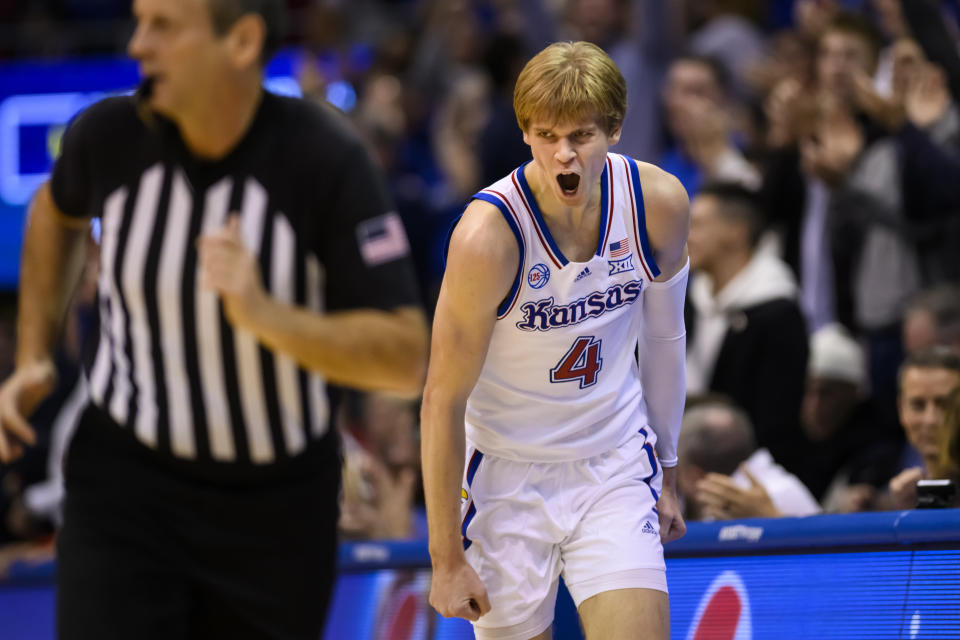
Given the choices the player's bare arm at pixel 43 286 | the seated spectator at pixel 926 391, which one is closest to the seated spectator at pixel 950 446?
the seated spectator at pixel 926 391

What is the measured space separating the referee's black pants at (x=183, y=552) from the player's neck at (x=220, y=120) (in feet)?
2.38

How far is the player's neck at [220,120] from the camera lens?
3.19 meters

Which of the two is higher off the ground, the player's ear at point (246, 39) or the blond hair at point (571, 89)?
the player's ear at point (246, 39)

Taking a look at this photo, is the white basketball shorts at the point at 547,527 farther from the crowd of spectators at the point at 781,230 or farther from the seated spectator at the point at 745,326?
the seated spectator at the point at 745,326

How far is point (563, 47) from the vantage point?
3105mm

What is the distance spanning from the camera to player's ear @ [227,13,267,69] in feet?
10.4

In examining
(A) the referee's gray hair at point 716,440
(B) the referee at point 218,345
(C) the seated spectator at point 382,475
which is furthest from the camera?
(C) the seated spectator at point 382,475

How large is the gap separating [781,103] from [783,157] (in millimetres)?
303

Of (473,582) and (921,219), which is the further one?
(921,219)

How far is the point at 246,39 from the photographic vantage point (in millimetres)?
3178

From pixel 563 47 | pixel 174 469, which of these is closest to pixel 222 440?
pixel 174 469

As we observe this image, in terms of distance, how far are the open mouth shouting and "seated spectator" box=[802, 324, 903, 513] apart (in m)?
3.39

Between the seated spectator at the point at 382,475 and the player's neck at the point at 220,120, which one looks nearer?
the player's neck at the point at 220,120

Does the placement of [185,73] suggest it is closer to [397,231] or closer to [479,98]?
[397,231]
